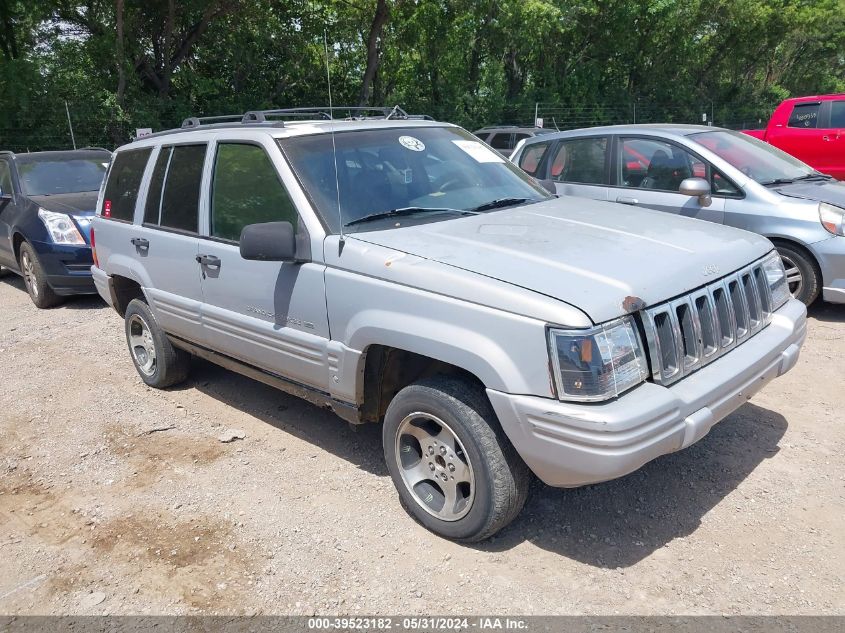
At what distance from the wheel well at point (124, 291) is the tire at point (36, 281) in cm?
301

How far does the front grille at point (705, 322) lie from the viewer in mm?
2963

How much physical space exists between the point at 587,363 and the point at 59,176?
843 centimetres

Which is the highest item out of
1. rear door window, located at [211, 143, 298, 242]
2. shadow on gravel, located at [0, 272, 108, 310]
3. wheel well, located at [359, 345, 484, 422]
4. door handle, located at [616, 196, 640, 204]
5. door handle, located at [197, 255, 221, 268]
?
rear door window, located at [211, 143, 298, 242]

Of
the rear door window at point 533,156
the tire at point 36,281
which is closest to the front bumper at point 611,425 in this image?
the rear door window at point 533,156

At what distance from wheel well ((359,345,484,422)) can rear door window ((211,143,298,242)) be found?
0.87 metres

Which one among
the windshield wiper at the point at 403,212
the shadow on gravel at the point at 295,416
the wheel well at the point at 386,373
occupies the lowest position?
the shadow on gravel at the point at 295,416

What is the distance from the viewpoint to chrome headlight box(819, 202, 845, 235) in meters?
5.86

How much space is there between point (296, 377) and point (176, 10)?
16.3m

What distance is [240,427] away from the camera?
4.71 metres

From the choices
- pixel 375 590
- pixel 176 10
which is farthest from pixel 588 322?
pixel 176 10

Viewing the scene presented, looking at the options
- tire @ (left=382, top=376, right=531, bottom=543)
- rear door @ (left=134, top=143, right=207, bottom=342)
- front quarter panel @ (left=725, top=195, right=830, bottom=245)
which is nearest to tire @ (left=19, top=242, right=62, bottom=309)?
rear door @ (left=134, top=143, right=207, bottom=342)

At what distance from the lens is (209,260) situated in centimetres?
424

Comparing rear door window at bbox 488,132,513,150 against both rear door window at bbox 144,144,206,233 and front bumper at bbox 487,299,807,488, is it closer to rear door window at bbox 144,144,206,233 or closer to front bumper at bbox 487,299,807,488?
rear door window at bbox 144,144,206,233

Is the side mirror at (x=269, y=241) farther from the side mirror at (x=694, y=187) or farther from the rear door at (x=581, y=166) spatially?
the rear door at (x=581, y=166)
